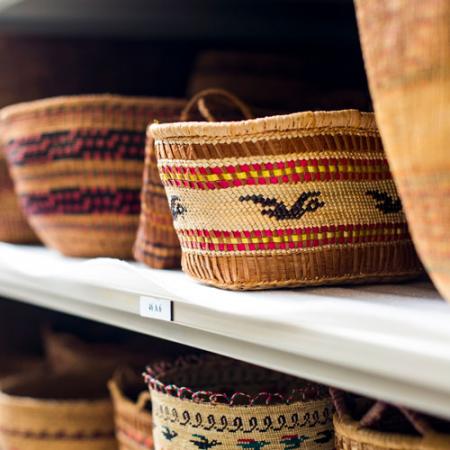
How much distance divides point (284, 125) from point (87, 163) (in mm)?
Result: 452

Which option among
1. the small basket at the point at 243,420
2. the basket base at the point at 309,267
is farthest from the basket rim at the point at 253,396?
the basket base at the point at 309,267

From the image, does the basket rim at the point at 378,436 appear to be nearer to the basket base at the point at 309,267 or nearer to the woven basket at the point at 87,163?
the basket base at the point at 309,267

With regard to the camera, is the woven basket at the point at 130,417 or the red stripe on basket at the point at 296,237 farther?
the woven basket at the point at 130,417

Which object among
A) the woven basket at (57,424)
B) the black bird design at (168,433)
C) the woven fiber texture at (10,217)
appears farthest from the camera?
the woven fiber texture at (10,217)

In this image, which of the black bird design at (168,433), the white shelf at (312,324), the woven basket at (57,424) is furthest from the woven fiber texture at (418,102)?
the woven basket at (57,424)

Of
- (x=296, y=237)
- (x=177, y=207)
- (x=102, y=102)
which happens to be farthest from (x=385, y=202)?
(x=102, y=102)

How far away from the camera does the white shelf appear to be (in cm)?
53

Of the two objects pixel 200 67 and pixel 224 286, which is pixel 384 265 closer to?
pixel 224 286

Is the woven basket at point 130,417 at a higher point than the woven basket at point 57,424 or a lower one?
higher

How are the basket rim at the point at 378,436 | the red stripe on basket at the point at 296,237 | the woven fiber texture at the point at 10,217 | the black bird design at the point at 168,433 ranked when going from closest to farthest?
the basket rim at the point at 378,436, the red stripe on basket at the point at 296,237, the black bird design at the point at 168,433, the woven fiber texture at the point at 10,217

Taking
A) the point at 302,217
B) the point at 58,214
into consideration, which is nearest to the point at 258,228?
the point at 302,217

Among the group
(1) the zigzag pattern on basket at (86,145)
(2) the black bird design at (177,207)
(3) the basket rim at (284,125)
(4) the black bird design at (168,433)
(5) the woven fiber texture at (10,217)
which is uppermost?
(3) the basket rim at (284,125)

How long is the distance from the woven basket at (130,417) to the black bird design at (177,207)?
0.33 m

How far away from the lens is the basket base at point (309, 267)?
0.76 meters
